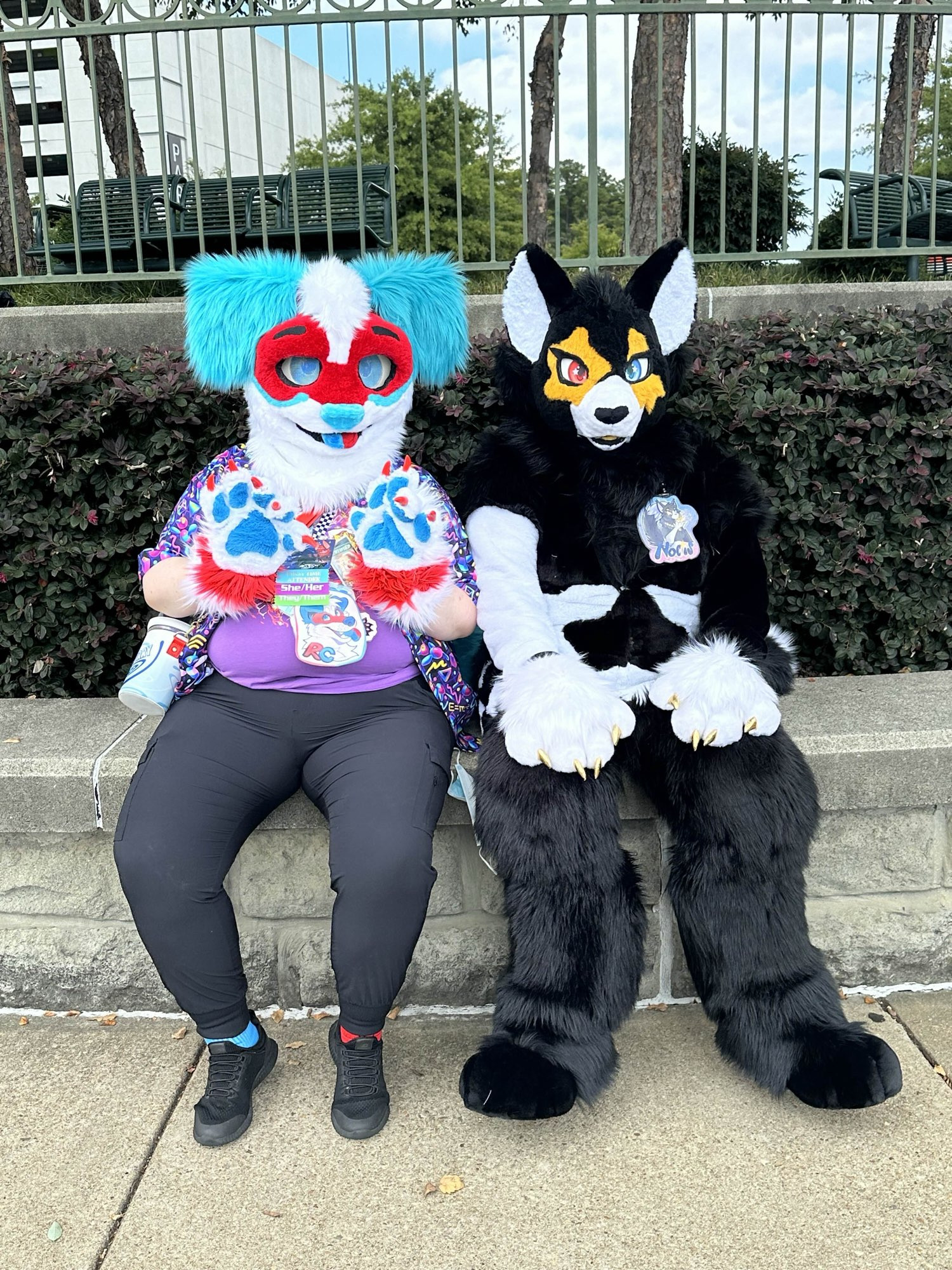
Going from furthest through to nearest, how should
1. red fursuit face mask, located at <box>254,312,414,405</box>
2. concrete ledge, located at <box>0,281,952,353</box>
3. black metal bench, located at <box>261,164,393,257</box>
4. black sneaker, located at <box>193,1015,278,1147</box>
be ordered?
1. black metal bench, located at <box>261,164,393,257</box>
2. concrete ledge, located at <box>0,281,952,353</box>
3. red fursuit face mask, located at <box>254,312,414,405</box>
4. black sneaker, located at <box>193,1015,278,1147</box>

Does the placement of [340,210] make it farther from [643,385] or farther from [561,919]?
[561,919]

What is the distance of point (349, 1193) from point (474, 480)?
5.32 feet

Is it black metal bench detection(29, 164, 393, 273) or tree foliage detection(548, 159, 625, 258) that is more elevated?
tree foliage detection(548, 159, 625, 258)

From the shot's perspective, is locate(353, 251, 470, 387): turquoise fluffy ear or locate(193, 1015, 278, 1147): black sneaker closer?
locate(193, 1015, 278, 1147): black sneaker

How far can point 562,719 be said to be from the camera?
2311 millimetres

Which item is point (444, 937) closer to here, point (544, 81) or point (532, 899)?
point (532, 899)

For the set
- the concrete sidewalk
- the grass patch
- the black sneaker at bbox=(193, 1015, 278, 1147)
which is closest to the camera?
the concrete sidewalk

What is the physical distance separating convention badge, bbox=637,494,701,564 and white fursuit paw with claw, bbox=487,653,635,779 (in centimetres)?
42

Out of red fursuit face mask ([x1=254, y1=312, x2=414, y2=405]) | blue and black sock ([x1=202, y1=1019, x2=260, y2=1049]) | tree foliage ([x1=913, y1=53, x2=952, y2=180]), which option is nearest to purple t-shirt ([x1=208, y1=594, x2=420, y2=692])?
red fursuit face mask ([x1=254, y1=312, x2=414, y2=405])

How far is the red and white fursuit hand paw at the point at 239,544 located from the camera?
2426mm

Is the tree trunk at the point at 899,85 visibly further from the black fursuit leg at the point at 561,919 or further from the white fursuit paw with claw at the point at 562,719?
the black fursuit leg at the point at 561,919

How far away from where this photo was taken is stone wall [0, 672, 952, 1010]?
8.99ft

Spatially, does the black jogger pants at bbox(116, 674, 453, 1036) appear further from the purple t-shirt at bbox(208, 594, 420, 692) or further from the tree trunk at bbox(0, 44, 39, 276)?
the tree trunk at bbox(0, 44, 39, 276)

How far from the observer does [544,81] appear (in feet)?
38.0
